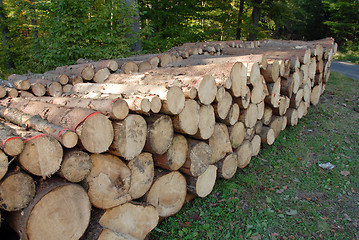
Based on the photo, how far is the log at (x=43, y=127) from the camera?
2025 mm

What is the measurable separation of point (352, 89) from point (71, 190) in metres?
9.35

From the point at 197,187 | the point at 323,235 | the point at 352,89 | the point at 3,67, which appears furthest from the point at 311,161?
the point at 3,67

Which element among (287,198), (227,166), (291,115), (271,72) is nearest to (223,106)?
(227,166)

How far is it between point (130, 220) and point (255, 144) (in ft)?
9.16

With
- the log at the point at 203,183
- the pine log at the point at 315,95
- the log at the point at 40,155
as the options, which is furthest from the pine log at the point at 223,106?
the pine log at the point at 315,95

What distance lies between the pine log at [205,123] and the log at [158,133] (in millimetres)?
470

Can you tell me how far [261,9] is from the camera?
1215 centimetres

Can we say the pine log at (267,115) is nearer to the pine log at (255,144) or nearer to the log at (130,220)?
the pine log at (255,144)

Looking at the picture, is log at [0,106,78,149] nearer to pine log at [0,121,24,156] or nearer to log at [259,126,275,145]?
pine log at [0,121,24,156]

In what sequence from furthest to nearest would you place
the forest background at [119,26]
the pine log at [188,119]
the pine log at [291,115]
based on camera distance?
the forest background at [119,26], the pine log at [291,115], the pine log at [188,119]

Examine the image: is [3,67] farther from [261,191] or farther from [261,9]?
[261,9]

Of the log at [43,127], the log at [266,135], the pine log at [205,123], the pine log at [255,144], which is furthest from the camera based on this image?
the log at [266,135]

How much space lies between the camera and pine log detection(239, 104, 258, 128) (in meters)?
4.03

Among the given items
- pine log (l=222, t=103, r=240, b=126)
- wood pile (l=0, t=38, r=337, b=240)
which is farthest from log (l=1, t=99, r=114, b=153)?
pine log (l=222, t=103, r=240, b=126)
